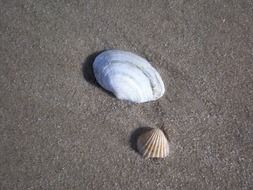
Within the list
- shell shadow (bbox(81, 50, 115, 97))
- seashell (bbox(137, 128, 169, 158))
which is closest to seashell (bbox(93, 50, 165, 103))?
shell shadow (bbox(81, 50, 115, 97))

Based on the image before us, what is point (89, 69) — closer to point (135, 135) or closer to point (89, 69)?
point (89, 69)

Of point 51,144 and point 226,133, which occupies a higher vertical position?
point 226,133

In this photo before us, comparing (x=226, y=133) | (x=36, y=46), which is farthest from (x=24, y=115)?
(x=226, y=133)

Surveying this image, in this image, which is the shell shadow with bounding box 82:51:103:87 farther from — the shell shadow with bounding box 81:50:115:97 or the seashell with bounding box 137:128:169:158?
the seashell with bounding box 137:128:169:158

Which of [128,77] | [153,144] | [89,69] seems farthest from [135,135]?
[89,69]

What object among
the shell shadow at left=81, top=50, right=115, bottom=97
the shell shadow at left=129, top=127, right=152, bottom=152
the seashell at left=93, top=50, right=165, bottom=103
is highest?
the seashell at left=93, top=50, right=165, bottom=103

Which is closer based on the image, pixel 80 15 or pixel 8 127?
pixel 8 127

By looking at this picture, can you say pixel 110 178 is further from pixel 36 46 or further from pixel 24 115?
pixel 36 46
